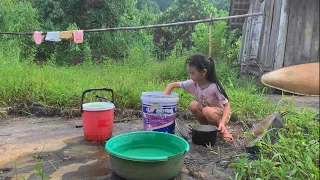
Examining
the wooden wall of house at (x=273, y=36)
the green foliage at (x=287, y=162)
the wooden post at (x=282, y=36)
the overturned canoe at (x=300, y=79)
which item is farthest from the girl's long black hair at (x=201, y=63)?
the wooden post at (x=282, y=36)

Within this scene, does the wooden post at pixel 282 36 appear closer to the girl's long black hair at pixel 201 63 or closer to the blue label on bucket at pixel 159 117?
the girl's long black hair at pixel 201 63

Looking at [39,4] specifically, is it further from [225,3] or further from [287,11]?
[225,3]

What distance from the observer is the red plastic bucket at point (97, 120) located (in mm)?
2689

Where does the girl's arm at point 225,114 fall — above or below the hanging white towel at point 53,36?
below

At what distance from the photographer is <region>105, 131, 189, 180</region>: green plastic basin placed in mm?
1834

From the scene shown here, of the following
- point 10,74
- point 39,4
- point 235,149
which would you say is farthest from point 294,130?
point 39,4

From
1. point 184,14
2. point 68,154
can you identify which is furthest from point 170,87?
point 184,14

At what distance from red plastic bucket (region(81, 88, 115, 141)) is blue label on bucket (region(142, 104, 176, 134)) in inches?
14.5

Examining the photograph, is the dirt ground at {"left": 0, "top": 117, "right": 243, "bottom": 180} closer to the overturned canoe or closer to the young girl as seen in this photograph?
the young girl

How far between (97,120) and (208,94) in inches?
47.9

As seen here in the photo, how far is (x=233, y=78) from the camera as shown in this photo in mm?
5969

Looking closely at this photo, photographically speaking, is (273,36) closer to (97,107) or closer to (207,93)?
(207,93)

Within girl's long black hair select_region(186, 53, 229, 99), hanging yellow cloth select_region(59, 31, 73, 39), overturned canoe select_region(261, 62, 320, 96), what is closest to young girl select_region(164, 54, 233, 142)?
girl's long black hair select_region(186, 53, 229, 99)

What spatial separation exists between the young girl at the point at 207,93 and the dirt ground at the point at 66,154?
0.76 ft
